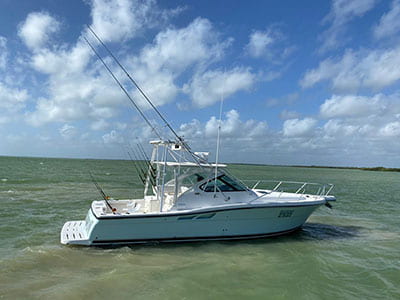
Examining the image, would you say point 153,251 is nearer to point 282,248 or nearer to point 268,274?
point 268,274

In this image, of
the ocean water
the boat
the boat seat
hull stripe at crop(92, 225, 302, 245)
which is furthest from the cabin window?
the boat seat

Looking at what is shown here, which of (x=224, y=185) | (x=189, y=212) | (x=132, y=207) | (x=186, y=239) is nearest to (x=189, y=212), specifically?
(x=189, y=212)

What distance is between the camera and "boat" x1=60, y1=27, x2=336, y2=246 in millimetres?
8070

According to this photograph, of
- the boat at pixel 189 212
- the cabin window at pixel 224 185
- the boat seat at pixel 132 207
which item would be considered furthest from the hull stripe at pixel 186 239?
the cabin window at pixel 224 185

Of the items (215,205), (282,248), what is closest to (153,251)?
(215,205)

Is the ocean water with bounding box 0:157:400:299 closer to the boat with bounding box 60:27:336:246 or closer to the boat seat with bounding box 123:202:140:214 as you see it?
the boat with bounding box 60:27:336:246

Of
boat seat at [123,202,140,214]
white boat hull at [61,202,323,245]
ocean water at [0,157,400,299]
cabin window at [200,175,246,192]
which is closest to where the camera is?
ocean water at [0,157,400,299]

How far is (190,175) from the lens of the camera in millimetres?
9016

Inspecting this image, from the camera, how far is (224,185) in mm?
9141

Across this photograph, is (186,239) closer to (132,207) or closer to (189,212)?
(189,212)

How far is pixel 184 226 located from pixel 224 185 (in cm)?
183

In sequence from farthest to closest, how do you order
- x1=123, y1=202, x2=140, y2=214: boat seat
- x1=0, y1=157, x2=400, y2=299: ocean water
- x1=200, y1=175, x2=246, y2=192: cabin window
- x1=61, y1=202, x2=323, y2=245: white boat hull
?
1. x1=123, y1=202, x2=140, y2=214: boat seat
2. x1=200, y1=175, x2=246, y2=192: cabin window
3. x1=61, y1=202, x2=323, y2=245: white boat hull
4. x1=0, y1=157, x2=400, y2=299: ocean water

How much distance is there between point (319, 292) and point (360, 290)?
0.96m

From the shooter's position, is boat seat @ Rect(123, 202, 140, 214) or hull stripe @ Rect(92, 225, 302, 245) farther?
boat seat @ Rect(123, 202, 140, 214)
